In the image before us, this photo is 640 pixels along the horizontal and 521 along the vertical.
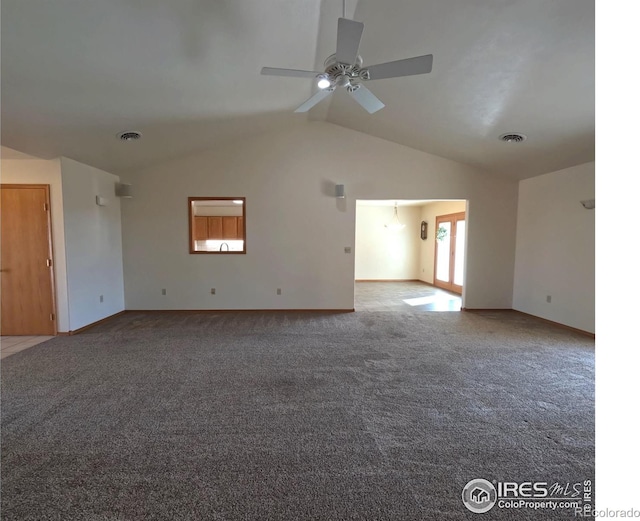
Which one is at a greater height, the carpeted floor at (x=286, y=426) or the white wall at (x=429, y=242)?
the white wall at (x=429, y=242)

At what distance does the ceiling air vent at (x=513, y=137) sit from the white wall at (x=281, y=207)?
126cm

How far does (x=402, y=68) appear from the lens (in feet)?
7.79

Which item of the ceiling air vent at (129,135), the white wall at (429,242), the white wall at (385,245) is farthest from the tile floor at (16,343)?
the white wall at (429,242)

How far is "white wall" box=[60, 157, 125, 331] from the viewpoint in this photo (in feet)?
13.7

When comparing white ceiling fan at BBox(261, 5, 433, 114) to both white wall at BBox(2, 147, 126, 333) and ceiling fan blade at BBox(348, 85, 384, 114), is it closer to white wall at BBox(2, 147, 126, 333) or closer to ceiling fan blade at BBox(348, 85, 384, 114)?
ceiling fan blade at BBox(348, 85, 384, 114)

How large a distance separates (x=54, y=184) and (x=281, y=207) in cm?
320

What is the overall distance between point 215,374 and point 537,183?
5850 millimetres

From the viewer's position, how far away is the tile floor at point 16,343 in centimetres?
355

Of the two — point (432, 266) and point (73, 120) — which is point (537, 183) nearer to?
point (432, 266)

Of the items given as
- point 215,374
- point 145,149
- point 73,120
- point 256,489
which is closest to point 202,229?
point 145,149

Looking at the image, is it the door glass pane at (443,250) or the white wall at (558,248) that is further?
the door glass pane at (443,250)

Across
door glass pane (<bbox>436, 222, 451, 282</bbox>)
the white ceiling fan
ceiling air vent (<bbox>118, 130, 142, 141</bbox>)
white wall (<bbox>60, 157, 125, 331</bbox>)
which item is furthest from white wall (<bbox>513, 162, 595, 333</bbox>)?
white wall (<bbox>60, 157, 125, 331</bbox>)

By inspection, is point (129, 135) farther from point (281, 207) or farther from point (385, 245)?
point (385, 245)

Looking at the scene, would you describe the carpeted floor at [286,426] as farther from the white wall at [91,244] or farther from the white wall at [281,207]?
the white wall at [281,207]
